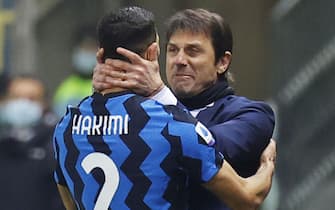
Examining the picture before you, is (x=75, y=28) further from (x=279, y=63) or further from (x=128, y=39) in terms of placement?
(x=128, y=39)

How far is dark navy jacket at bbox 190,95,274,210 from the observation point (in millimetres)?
5590

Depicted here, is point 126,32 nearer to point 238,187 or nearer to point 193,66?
point 193,66

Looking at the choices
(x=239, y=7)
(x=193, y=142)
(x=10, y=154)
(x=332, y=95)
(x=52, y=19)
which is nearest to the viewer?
(x=193, y=142)

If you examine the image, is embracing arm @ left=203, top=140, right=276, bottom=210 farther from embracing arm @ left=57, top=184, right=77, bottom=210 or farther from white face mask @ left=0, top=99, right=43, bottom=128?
white face mask @ left=0, top=99, right=43, bottom=128

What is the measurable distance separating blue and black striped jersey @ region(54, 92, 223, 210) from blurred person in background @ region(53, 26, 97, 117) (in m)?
5.63

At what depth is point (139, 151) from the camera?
17.7 ft

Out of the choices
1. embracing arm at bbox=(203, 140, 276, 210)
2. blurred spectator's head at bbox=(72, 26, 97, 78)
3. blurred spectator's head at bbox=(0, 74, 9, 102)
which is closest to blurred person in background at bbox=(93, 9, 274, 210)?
embracing arm at bbox=(203, 140, 276, 210)

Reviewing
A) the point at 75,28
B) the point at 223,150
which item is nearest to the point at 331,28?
the point at 75,28

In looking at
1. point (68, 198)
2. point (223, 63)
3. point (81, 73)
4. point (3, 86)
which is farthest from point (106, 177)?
point (81, 73)

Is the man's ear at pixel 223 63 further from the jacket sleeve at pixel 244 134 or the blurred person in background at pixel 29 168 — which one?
the blurred person in background at pixel 29 168

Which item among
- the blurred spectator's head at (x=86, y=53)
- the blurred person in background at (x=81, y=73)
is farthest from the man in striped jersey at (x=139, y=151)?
the blurred spectator's head at (x=86, y=53)

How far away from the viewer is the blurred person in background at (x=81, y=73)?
11.3 m

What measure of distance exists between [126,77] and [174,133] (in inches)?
11.1

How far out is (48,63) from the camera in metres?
14.3
